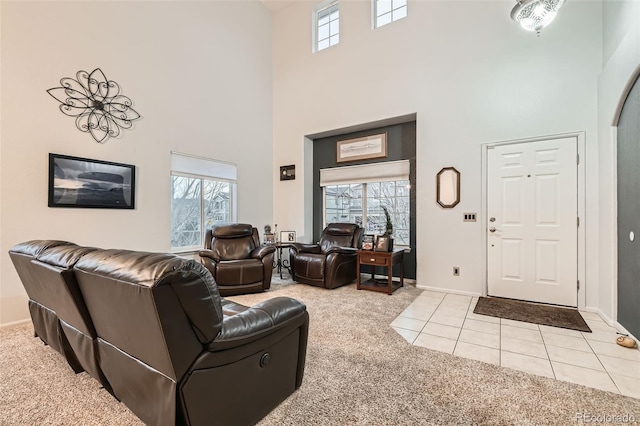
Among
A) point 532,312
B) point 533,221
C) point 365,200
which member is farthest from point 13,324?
point 533,221

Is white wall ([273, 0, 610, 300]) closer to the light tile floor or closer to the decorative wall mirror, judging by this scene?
the decorative wall mirror

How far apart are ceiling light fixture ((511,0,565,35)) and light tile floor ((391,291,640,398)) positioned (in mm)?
2936

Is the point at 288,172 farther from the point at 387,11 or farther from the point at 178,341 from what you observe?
the point at 178,341

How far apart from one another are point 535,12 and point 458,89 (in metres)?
1.39

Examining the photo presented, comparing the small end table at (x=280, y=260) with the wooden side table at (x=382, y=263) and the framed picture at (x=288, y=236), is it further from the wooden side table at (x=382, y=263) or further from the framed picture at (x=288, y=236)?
the wooden side table at (x=382, y=263)

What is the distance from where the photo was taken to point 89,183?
3432mm

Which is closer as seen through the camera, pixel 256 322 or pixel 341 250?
pixel 256 322

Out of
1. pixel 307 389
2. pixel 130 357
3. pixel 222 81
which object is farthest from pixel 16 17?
pixel 307 389

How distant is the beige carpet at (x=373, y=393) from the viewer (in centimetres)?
157

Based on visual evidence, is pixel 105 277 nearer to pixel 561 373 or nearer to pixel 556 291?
pixel 561 373

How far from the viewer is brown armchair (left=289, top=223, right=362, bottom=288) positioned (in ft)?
13.9

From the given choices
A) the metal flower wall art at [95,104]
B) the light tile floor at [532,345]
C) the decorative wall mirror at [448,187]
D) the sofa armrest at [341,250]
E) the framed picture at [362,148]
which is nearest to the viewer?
the light tile floor at [532,345]

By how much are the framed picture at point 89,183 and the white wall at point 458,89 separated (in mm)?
2939

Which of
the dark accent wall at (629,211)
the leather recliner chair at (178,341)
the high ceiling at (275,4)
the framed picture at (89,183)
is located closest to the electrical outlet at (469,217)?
the dark accent wall at (629,211)
